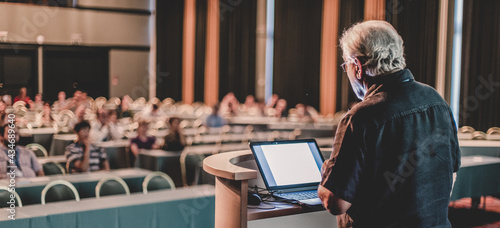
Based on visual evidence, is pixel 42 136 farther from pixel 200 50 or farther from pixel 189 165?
pixel 200 50

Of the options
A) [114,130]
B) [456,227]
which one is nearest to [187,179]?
[114,130]

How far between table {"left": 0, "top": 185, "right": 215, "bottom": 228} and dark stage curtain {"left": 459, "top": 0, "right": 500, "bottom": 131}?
6.80 m

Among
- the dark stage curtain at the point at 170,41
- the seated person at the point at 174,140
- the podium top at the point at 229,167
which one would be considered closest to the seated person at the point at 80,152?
the seated person at the point at 174,140

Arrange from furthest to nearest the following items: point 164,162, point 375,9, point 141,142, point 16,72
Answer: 1. point 375,9
2. point 141,142
3. point 164,162
4. point 16,72

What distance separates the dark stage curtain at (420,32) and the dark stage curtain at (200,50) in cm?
735

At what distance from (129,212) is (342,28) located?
8997mm

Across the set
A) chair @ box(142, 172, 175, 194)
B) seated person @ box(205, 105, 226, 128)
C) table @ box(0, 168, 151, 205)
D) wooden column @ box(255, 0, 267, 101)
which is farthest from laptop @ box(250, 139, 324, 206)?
wooden column @ box(255, 0, 267, 101)

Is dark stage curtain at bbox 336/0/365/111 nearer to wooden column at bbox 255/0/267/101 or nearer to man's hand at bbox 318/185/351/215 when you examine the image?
wooden column at bbox 255/0/267/101

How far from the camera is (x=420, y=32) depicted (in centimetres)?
962

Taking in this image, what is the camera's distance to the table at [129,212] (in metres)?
2.83

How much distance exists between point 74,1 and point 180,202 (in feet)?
44.4

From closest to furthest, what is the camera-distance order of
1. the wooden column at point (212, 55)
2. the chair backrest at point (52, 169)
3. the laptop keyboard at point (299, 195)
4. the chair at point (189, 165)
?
1. the laptop keyboard at point (299, 195)
2. the chair backrest at point (52, 169)
3. the chair at point (189, 165)
4. the wooden column at point (212, 55)

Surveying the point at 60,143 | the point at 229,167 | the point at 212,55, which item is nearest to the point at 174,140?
the point at 60,143

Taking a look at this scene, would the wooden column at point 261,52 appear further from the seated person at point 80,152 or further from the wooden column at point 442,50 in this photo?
the seated person at point 80,152
